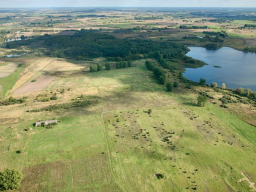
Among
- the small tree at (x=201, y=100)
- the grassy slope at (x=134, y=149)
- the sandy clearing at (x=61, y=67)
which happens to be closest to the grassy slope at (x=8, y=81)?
the sandy clearing at (x=61, y=67)

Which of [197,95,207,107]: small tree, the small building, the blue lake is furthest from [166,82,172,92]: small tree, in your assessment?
the small building

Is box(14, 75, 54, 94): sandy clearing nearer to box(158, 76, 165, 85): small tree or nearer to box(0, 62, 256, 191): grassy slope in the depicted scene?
box(0, 62, 256, 191): grassy slope

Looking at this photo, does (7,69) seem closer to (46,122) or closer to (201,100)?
(46,122)

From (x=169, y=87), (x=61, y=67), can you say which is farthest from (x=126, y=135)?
(x=61, y=67)

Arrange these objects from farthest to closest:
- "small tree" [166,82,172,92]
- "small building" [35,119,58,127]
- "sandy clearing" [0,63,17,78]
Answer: "sandy clearing" [0,63,17,78]
"small tree" [166,82,172,92]
"small building" [35,119,58,127]

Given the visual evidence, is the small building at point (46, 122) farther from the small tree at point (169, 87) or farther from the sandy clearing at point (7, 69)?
the sandy clearing at point (7, 69)

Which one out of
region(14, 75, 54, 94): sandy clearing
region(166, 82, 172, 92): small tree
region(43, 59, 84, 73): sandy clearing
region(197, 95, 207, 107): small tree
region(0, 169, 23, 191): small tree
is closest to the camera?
region(0, 169, 23, 191): small tree
